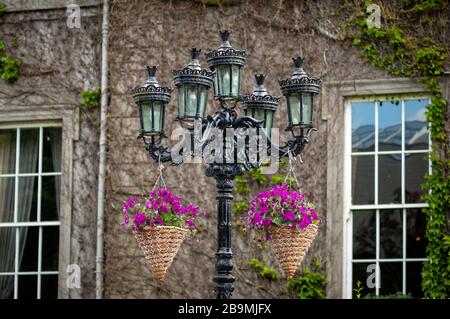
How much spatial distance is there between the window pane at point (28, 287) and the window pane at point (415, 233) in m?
3.40

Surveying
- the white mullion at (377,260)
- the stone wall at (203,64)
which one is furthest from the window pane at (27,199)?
the white mullion at (377,260)

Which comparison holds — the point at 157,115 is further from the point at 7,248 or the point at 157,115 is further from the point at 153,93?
the point at 7,248

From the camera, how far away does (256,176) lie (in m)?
9.03

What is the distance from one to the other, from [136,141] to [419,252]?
2.70 metres

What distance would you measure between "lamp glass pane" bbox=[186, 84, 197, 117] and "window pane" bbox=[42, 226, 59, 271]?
358cm

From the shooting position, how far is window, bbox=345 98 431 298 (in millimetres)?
8719

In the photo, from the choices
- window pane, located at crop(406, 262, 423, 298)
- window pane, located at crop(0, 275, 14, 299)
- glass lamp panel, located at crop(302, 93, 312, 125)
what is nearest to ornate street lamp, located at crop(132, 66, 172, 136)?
glass lamp panel, located at crop(302, 93, 312, 125)

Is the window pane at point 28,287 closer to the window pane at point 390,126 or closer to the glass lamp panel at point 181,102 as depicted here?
the window pane at point 390,126

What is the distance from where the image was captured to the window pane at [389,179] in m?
8.83

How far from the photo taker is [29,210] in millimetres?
9688

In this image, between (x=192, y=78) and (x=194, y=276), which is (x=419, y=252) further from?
(x=192, y=78)

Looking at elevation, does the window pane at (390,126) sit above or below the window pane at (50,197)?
above

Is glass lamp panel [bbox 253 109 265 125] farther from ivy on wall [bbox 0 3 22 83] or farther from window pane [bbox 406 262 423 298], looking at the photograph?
ivy on wall [bbox 0 3 22 83]

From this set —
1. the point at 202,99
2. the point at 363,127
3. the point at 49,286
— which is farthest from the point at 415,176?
the point at 49,286
